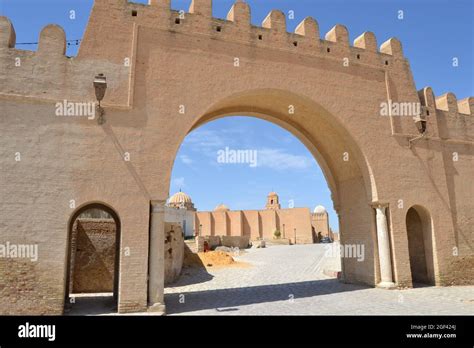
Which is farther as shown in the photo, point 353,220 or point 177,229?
point 177,229

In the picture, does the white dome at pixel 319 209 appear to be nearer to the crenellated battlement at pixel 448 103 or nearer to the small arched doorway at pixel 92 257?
the crenellated battlement at pixel 448 103

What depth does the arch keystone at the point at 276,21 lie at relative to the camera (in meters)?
11.5

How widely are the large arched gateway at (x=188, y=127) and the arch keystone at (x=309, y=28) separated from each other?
40 millimetres

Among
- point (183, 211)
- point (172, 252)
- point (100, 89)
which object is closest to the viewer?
point (100, 89)

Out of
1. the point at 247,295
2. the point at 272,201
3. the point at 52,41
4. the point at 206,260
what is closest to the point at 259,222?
the point at 272,201

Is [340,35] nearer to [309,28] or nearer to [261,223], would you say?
[309,28]

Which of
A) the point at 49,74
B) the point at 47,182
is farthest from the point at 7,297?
the point at 49,74

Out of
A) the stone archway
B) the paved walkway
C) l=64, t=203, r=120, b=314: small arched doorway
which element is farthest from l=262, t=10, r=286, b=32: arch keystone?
l=64, t=203, r=120, b=314: small arched doorway

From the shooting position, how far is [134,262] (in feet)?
28.0

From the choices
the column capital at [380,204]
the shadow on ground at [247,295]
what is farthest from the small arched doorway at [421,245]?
the shadow on ground at [247,295]

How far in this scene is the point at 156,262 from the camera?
28.8 ft

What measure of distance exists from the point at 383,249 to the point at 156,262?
282 inches

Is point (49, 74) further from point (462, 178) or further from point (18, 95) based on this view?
point (462, 178)
